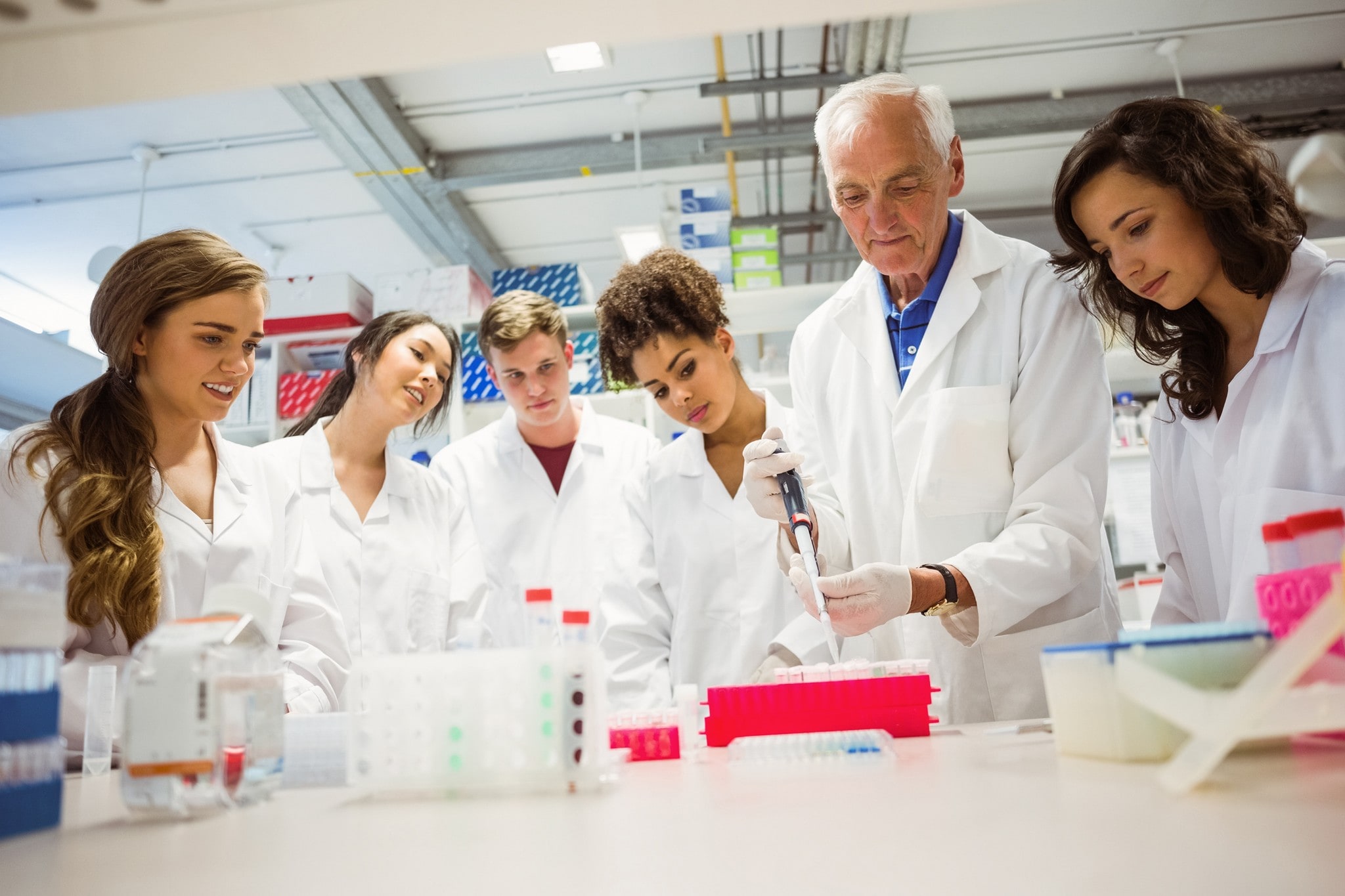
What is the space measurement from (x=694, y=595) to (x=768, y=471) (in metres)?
0.65

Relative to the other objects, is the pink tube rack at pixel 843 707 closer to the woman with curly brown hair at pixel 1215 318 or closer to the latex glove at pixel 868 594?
the latex glove at pixel 868 594

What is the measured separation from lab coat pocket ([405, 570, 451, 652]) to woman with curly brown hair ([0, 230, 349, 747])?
0.68 feet

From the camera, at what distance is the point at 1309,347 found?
1335 millimetres

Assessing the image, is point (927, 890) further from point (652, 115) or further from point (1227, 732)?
point (652, 115)

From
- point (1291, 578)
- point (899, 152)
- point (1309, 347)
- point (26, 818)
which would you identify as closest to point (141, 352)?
point (26, 818)

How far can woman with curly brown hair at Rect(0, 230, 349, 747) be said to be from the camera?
1.41 m

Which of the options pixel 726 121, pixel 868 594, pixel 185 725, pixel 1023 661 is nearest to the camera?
pixel 185 725

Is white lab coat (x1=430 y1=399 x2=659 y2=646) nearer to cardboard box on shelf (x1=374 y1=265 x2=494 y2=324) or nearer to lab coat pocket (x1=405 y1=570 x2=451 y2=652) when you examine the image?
lab coat pocket (x1=405 y1=570 x2=451 y2=652)

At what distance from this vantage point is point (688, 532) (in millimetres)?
2141

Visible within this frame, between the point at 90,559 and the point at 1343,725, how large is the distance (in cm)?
153

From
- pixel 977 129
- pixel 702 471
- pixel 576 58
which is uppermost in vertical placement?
pixel 977 129

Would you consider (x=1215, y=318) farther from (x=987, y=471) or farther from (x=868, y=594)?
(x=868, y=594)

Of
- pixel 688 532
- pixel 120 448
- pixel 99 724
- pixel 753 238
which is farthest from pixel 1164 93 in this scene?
pixel 99 724

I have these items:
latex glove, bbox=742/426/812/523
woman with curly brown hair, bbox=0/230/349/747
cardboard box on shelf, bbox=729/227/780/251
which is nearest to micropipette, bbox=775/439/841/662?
latex glove, bbox=742/426/812/523
